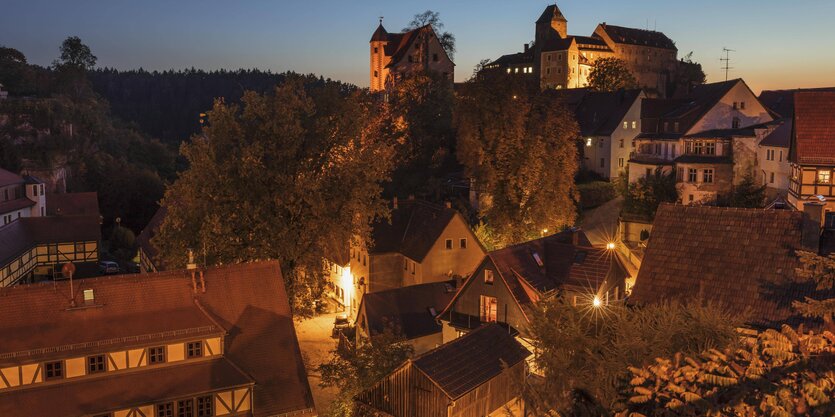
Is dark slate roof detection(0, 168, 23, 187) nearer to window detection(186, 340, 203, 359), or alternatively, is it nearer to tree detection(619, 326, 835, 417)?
window detection(186, 340, 203, 359)

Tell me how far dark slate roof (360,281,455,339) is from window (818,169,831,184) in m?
18.5

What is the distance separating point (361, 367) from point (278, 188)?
9266 mm

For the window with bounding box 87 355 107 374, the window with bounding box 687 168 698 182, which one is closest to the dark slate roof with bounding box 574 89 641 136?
the window with bounding box 687 168 698 182

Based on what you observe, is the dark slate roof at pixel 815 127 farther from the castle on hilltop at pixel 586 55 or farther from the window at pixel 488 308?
the castle on hilltop at pixel 586 55

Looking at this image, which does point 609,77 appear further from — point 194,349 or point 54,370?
point 54,370

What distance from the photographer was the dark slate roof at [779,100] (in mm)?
60312

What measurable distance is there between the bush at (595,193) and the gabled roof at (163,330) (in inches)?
1464

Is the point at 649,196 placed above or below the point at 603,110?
below

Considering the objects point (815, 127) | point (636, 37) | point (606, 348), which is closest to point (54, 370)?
point (606, 348)

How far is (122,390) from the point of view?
19.8 m

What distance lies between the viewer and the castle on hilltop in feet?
332

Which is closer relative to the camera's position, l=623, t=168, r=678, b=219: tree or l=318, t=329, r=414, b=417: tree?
l=318, t=329, r=414, b=417: tree

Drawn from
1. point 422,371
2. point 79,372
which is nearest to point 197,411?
point 79,372

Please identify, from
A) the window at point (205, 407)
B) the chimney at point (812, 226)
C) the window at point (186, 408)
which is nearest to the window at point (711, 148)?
the chimney at point (812, 226)
